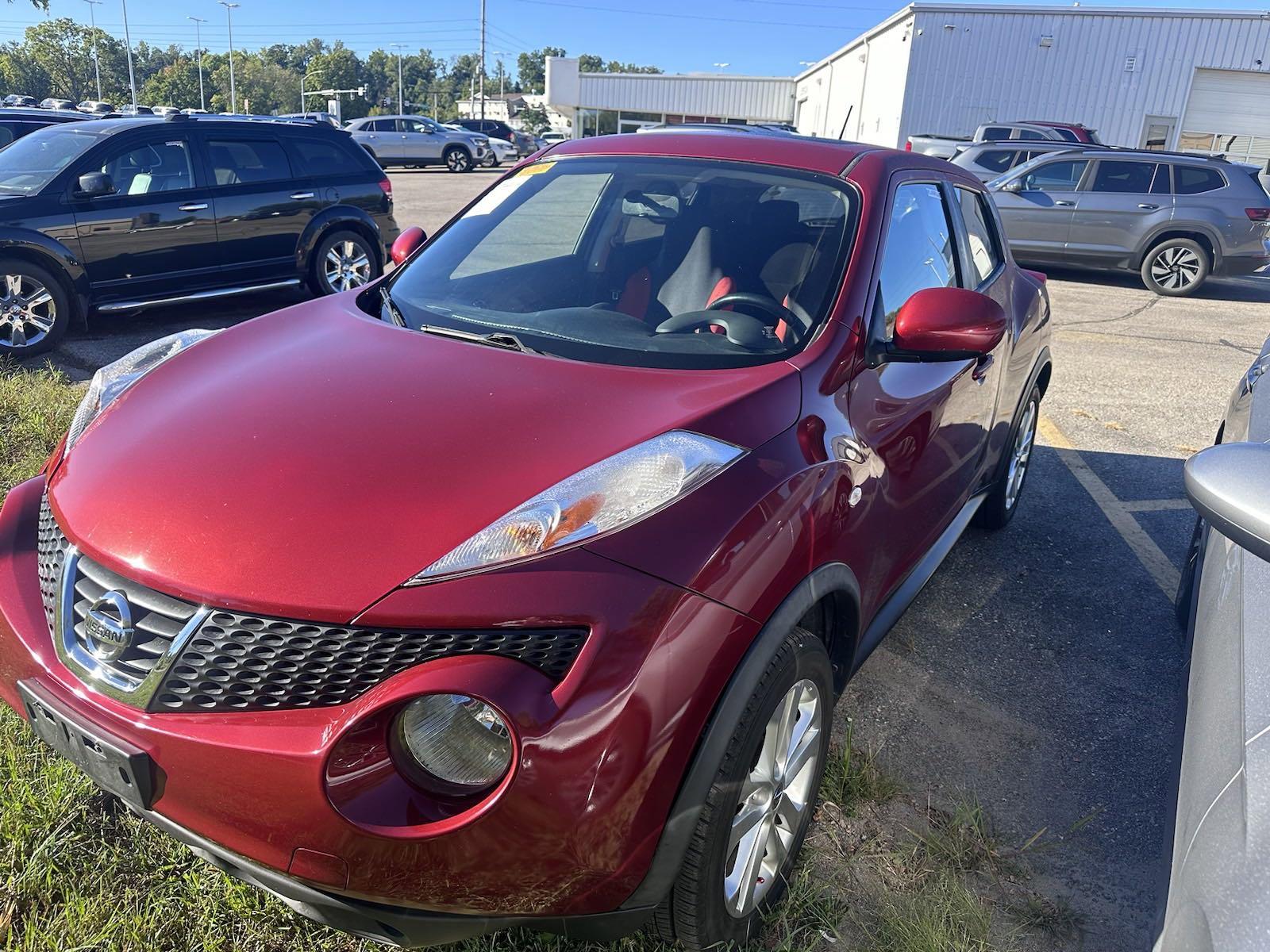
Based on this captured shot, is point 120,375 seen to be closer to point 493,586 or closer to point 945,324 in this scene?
point 493,586

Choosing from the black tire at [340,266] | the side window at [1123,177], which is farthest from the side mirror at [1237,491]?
the side window at [1123,177]

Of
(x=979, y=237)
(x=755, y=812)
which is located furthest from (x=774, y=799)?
(x=979, y=237)

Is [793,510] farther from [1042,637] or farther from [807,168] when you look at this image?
[1042,637]

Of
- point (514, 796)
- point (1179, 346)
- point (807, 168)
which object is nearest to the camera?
point (514, 796)

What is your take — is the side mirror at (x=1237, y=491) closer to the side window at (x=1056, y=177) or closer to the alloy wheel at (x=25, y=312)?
the alloy wheel at (x=25, y=312)

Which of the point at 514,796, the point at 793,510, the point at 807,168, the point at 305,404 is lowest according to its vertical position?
the point at 514,796

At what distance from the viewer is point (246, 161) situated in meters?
8.01

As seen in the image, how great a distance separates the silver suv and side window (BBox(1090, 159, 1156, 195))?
22258 mm

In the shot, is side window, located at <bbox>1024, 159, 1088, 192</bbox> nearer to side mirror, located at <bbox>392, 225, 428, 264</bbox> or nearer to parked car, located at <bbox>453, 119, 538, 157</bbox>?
side mirror, located at <bbox>392, 225, 428, 264</bbox>

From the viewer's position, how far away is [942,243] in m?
3.34

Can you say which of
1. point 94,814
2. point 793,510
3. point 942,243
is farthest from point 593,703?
point 942,243

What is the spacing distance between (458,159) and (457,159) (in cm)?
3

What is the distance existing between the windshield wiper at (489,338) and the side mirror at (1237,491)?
1.51m

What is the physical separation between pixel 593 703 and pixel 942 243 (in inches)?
96.3
